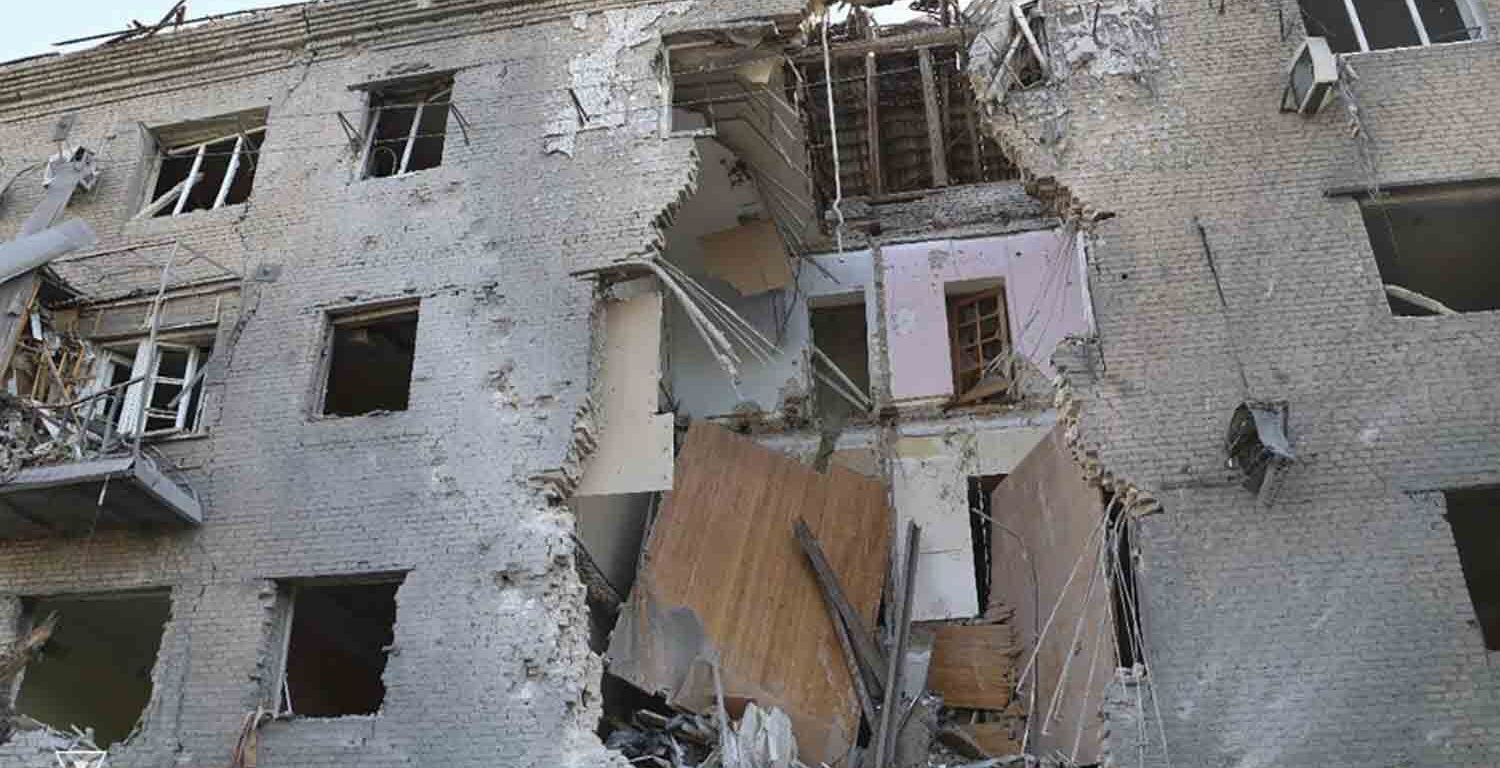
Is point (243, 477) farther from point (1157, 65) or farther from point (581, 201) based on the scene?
point (1157, 65)

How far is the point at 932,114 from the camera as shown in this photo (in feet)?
51.8

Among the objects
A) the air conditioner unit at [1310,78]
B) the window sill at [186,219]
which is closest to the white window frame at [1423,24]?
the air conditioner unit at [1310,78]

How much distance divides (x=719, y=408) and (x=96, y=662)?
7311mm

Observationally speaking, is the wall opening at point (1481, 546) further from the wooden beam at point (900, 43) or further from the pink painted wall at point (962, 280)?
the wooden beam at point (900, 43)

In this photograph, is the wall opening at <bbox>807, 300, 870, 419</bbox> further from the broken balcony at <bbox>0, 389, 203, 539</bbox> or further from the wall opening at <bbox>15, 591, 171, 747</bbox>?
the wall opening at <bbox>15, 591, 171, 747</bbox>

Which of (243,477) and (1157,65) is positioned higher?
(1157,65)

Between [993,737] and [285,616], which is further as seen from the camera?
[993,737]

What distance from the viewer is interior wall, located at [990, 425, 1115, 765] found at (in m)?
9.25

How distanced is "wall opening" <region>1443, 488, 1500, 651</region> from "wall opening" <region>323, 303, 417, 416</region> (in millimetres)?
9429

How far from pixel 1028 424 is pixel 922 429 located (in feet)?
3.88

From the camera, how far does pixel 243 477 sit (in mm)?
10070

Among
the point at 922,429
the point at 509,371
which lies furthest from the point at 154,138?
the point at 922,429

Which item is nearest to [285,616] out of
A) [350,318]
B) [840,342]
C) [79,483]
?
[79,483]

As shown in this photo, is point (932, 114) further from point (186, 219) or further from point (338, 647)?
point (338, 647)
